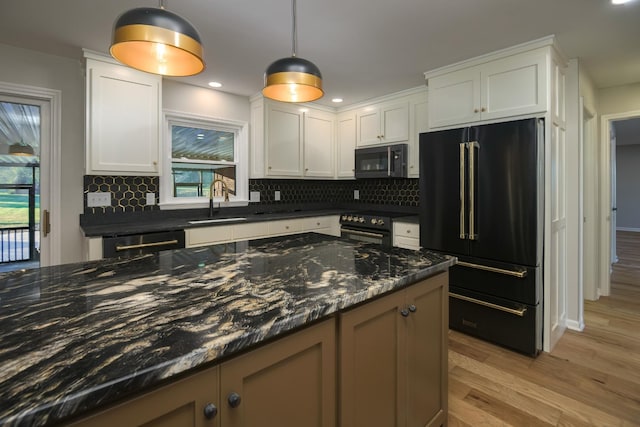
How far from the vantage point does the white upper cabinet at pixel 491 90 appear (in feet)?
8.13

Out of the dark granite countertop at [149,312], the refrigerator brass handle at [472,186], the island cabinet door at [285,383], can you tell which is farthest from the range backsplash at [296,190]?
the island cabinet door at [285,383]

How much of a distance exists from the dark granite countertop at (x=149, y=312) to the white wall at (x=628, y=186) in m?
10.6

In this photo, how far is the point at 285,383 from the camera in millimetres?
943

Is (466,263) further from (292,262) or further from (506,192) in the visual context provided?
(292,262)

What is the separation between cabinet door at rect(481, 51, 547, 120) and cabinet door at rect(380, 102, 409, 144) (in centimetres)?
108

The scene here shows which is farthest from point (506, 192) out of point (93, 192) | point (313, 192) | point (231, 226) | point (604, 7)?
point (93, 192)

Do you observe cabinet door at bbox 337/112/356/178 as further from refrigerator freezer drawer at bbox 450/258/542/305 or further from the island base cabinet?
the island base cabinet

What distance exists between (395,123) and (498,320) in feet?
7.69

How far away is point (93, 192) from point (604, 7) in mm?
4099

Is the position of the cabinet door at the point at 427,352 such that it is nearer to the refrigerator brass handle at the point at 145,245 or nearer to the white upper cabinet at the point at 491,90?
the white upper cabinet at the point at 491,90

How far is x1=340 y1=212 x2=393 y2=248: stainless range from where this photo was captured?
362cm

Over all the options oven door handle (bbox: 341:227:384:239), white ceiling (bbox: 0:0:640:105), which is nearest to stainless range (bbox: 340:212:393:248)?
oven door handle (bbox: 341:227:384:239)

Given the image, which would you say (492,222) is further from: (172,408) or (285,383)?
(172,408)

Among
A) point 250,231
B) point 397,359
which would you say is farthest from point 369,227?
point 397,359
